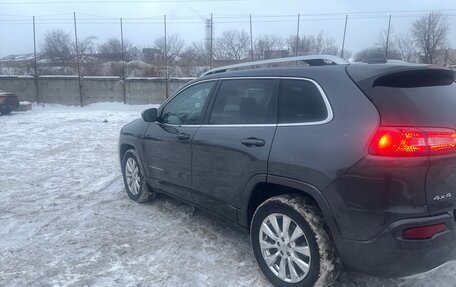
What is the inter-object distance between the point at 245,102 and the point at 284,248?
4.31 ft

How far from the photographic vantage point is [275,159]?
9.84ft

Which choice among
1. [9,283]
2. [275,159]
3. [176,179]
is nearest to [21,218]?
[9,283]

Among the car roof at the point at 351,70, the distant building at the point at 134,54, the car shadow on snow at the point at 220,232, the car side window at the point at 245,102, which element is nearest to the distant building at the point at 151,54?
the distant building at the point at 134,54

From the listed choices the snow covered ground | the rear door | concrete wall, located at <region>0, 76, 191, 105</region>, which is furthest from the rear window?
concrete wall, located at <region>0, 76, 191, 105</region>

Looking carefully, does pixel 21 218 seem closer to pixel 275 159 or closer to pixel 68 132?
pixel 275 159

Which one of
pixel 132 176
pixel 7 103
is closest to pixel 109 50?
pixel 7 103

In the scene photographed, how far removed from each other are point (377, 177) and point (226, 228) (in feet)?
7.47

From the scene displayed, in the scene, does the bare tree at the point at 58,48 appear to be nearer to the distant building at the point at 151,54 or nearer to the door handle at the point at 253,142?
the distant building at the point at 151,54

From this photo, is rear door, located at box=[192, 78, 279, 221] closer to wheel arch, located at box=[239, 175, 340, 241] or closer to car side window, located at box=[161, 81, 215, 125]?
wheel arch, located at box=[239, 175, 340, 241]

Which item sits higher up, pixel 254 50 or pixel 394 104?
pixel 254 50

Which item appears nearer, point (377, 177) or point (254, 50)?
point (377, 177)

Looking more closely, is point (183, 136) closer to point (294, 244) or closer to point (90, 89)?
point (294, 244)

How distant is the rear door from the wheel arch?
8 centimetres

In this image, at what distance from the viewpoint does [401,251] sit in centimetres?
252
